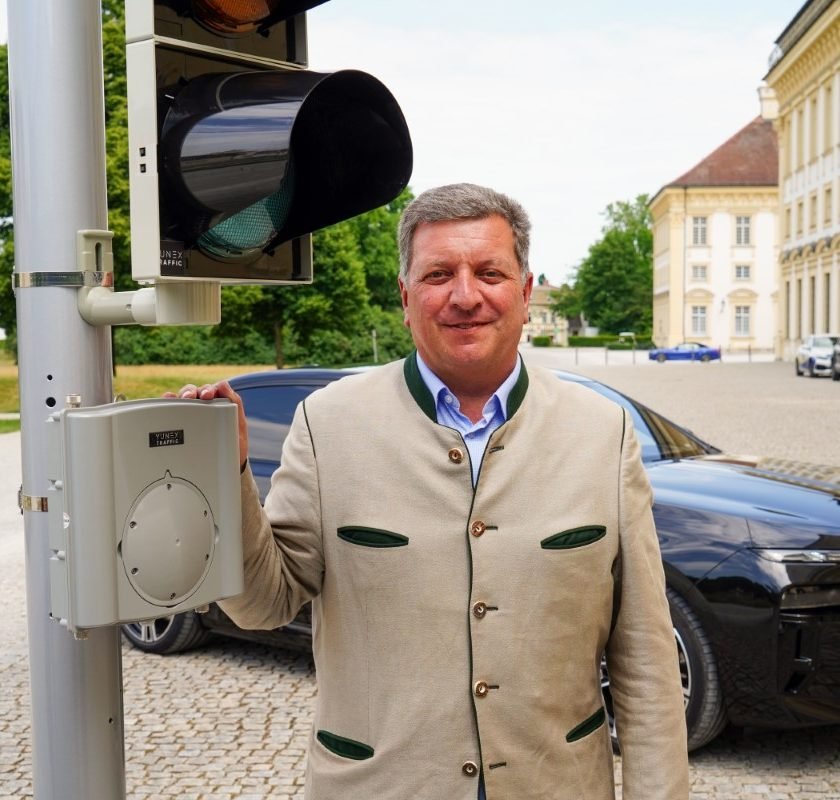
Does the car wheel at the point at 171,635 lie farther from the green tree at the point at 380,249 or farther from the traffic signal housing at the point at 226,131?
the green tree at the point at 380,249

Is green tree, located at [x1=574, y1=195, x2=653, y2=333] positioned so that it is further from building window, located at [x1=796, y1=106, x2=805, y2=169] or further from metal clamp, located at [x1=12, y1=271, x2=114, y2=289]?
metal clamp, located at [x1=12, y1=271, x2=114, y2=289]

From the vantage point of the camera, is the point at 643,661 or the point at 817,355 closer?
the point at 643,661

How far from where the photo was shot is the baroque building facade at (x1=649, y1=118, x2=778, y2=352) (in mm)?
89625

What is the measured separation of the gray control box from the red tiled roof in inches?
3545

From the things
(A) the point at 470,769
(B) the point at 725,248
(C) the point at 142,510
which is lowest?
(A) the point at 470,769

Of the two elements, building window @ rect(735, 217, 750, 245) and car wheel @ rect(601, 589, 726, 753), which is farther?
building window @ rect(735, 217, 750, 245)

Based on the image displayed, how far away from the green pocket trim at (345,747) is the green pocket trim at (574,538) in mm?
537

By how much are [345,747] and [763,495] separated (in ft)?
11.8

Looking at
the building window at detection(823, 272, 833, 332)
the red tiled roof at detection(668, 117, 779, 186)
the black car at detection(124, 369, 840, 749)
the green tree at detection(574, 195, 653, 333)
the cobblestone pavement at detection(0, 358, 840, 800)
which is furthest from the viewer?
the green tree at detection(574, 195, 653, 333)

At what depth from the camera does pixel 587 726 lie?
2.44 metres

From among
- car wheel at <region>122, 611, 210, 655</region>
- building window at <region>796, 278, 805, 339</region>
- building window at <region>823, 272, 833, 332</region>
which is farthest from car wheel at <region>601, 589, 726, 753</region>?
building window at <region>796, 278, 805, 339</region>

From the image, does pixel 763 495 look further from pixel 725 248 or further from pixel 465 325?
pixel 725 248

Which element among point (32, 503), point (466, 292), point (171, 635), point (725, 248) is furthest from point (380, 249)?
point (32, 503)

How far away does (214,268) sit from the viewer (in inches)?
80.7
